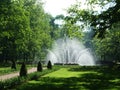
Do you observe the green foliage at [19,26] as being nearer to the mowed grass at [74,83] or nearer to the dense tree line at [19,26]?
the dense tree line at [19,26]

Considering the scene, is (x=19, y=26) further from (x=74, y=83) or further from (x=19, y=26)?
(x=74, y=83)

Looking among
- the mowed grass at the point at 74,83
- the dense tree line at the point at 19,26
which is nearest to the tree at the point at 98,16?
the mowed grass at the point at 74,83

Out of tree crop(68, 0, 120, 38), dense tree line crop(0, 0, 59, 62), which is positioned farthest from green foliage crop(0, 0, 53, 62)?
tree crop(68, 0, 120, 38)

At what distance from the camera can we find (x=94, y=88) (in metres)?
20.8

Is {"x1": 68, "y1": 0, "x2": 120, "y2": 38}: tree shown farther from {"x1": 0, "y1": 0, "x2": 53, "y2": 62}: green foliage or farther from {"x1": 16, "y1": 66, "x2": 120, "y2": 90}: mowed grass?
{"x1": 0, "y1": 0, "x2": 53, "y2": 62}: green foliage

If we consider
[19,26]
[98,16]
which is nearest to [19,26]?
[19,26]

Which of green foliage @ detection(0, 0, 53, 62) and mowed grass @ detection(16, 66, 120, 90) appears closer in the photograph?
mowed grass @ detection(16, 66, 120, 90)

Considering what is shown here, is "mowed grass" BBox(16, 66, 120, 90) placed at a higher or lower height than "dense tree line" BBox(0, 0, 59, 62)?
lower

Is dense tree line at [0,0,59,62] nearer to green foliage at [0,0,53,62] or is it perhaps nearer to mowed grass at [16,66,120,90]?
green foliage at [0,0,53,62]

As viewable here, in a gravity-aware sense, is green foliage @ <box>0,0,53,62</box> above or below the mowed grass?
above

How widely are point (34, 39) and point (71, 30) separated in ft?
104

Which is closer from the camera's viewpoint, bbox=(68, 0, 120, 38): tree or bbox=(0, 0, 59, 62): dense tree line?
bbox=(68, 0, 120, 38): tree

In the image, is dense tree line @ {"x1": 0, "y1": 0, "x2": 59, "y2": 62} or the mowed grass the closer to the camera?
the mowed grass

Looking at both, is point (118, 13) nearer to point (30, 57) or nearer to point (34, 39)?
point (34, 39)
